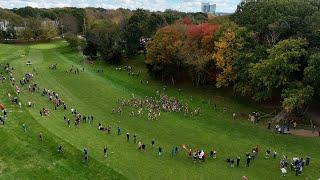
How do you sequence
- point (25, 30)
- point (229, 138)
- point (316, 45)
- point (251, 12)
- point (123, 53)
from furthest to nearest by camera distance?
point (25, 30)
point (123, 53)
point (251, 12)
point (316, 45)
point (229, 138)

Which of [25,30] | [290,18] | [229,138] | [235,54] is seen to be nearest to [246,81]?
[235,54]

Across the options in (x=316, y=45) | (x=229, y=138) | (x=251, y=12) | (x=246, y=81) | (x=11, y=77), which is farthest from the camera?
(x=11, y=77)

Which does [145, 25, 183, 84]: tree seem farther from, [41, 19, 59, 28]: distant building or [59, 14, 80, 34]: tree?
[59, 14, 80, 34]: tree

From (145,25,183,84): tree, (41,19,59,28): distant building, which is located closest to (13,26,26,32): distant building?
(41,19,59,28): distant building

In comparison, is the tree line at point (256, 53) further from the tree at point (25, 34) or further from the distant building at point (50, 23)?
the distant building at point (50, 23)

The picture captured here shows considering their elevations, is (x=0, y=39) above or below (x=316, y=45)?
below

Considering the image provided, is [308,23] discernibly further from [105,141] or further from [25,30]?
[25,30]

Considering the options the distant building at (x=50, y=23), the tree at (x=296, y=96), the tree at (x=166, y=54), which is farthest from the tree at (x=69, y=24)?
the tree at (x=296, y=96)

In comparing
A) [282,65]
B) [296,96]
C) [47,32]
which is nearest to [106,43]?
[47,32]
